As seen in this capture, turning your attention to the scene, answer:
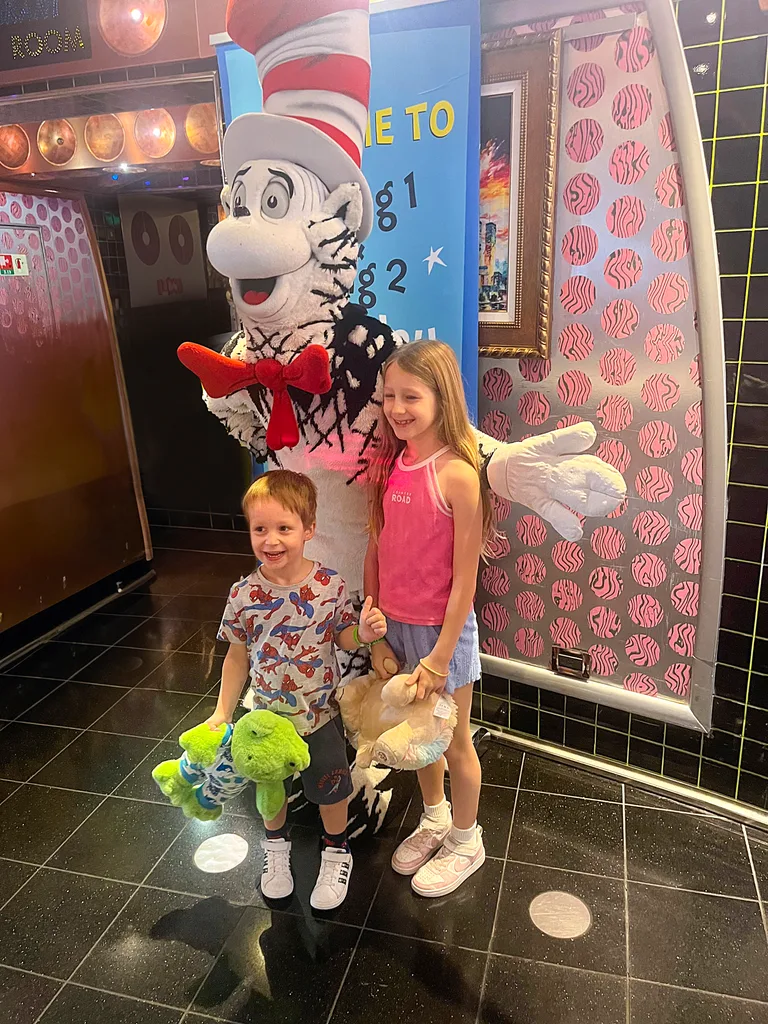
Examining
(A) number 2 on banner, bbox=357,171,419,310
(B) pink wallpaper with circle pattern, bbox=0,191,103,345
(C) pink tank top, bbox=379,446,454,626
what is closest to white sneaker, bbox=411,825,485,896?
(C) pink tank top, bbox=379,446,454,626

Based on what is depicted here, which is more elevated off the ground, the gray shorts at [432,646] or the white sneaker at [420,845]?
the gray shorts at [432,646]

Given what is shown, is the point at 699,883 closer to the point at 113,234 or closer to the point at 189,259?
the point at 189,259

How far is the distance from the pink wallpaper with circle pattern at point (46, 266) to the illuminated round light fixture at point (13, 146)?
188 millimetres

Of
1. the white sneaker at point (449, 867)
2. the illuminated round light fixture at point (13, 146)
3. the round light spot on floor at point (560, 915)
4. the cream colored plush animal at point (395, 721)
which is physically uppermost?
the illuminated round light fixture at point (13, 146)

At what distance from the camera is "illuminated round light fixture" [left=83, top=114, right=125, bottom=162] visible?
2.65 meters

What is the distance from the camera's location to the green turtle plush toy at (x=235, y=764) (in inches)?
67.0

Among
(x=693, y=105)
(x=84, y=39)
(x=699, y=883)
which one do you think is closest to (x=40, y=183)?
(x=84, y=39)

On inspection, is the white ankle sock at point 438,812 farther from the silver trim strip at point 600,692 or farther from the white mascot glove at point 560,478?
the white mascot glove at point 560,478

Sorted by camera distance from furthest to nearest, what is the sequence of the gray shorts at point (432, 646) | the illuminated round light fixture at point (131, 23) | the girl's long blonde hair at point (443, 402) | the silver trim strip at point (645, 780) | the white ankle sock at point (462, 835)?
the illuminated round light fixture at point (131, 23) < the silver trim strip at point (645, 780) < the white ankle sock at point (462, 835) < the gray shorts at point (432, 646) < the girl's long blonde hair at point (443, 402)

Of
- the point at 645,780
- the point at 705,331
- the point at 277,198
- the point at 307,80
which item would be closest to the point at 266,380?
the point at 277,198

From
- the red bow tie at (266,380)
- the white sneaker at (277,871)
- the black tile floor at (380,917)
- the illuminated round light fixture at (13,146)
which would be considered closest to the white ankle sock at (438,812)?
the black tile floor at (380,917)

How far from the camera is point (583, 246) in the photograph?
2.04 m

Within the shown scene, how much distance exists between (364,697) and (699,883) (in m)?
1.00

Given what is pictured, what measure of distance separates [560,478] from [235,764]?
98 centimetres
